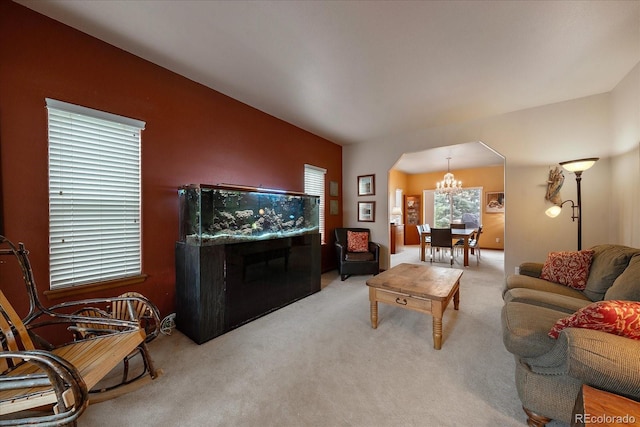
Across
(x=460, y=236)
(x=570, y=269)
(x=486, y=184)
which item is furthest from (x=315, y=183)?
(x=486, y=184)

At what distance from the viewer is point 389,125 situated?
13.3ft

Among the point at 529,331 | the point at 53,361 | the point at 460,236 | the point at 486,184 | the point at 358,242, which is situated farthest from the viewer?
the point at 486,184

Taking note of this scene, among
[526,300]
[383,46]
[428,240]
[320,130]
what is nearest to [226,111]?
[320,130]

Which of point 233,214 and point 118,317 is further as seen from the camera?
point 233,214

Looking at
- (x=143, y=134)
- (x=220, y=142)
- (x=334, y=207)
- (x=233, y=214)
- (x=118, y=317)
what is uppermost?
(x=220, y=142)

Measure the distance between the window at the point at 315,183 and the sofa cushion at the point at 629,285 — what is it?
11.2ft

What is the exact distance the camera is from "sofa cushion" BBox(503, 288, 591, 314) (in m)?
1.77

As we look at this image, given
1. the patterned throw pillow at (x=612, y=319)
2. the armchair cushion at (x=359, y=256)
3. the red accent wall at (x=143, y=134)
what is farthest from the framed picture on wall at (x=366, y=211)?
the patterned throw pillow at (x=612, y=319)

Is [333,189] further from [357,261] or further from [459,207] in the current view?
[459,207]

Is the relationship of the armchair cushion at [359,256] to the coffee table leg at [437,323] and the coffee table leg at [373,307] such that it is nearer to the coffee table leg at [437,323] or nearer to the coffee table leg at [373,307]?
the coffee table leg at [373,307]

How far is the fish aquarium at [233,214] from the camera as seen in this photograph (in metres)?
2.26

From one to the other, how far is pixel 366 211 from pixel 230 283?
10.7 ft

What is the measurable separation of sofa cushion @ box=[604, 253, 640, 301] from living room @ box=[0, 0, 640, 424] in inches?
50.8

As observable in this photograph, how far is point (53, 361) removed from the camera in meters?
0.99
